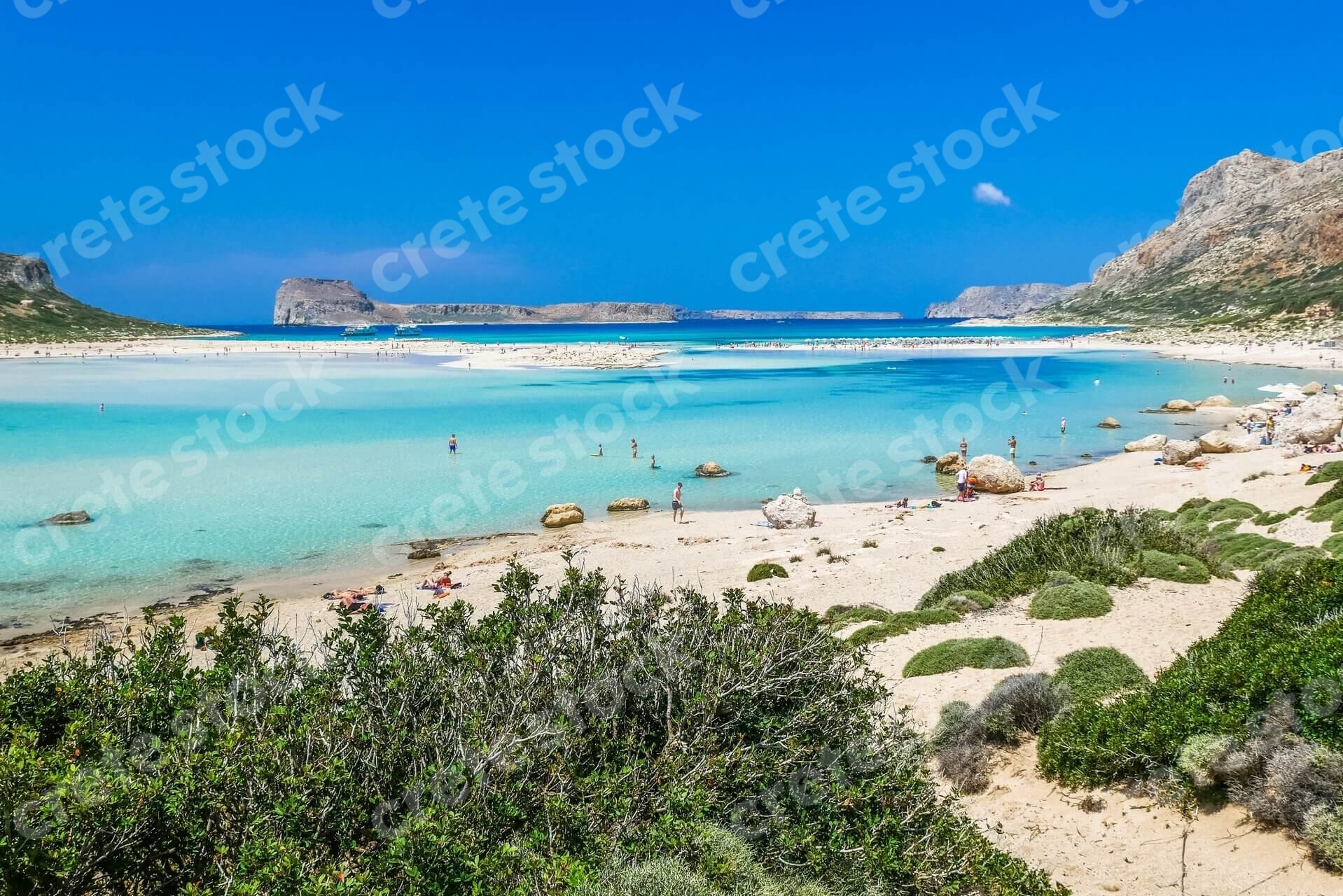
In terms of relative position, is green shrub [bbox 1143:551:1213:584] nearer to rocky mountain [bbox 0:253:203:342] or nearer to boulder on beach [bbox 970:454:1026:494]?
boulder on beach [bbox 970:454:1026:494]

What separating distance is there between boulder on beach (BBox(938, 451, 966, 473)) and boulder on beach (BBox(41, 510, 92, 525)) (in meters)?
26.6

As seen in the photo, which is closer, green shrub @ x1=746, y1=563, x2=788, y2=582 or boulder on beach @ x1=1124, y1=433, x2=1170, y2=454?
green shrub @ x1=746, y1=563, x2=788, y2=582

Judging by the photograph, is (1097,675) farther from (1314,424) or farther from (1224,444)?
(1314,424)

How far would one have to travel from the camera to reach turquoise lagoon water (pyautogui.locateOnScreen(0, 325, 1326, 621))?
63.7 feet

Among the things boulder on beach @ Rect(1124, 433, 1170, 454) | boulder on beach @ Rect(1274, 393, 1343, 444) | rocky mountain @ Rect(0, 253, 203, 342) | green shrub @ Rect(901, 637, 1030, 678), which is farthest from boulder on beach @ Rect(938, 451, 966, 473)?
rocky mountain @ Rect(0, 253, 203, 342)

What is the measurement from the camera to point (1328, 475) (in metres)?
19.0

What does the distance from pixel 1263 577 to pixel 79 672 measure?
1143 centimetres

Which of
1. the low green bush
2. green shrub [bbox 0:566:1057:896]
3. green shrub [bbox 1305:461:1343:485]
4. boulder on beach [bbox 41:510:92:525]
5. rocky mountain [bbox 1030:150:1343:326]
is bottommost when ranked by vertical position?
the low green bush

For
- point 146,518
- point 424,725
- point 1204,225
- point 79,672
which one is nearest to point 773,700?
point 424,725

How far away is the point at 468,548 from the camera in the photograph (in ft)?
64.7

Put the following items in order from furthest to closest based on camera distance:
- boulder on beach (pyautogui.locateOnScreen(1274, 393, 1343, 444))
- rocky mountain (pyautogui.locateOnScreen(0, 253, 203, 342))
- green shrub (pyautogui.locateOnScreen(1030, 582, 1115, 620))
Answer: rocky mountain (pyautogui.locateOnScreen(0, 253, 203, 342)) < boulder on beach (pyautogui.locateOnScreen(1274, 393, 1343, 444)) < green shrub (pyautogui.locateOnScreen(1030, 582, 1115, 620))

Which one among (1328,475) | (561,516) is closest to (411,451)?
(561,516)

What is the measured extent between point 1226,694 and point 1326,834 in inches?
65.0

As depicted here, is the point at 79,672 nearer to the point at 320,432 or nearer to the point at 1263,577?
the point at 1263,577
